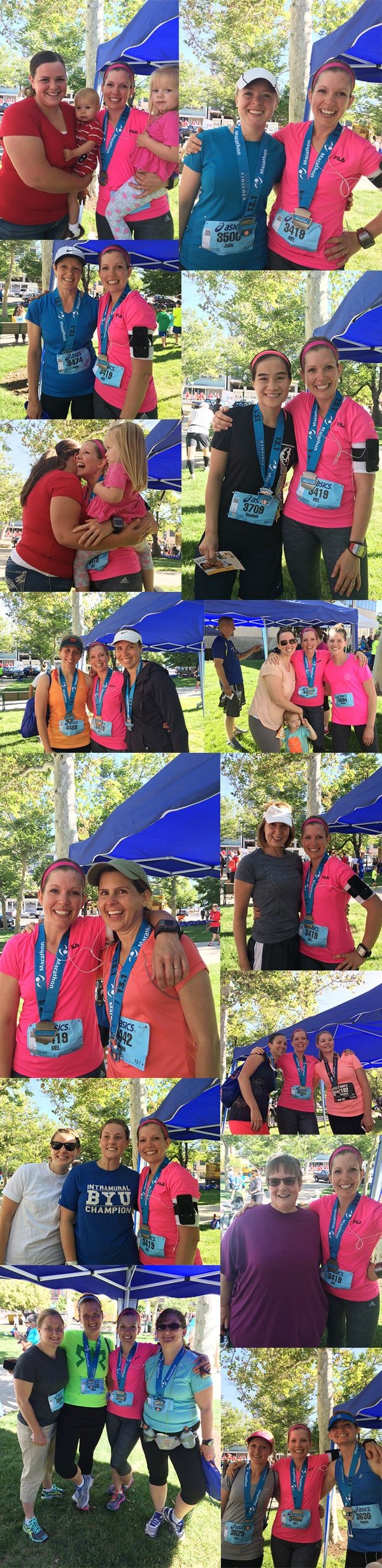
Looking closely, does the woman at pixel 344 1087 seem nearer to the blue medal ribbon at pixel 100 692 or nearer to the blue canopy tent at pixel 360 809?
the blue canopy tent at pixel 360 809

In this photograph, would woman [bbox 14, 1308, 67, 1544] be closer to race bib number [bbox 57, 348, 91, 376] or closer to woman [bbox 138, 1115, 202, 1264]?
woman [bbox 138, 1115, 202, 1264]

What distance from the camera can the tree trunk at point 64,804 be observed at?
5.14 m

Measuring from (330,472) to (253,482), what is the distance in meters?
0.32

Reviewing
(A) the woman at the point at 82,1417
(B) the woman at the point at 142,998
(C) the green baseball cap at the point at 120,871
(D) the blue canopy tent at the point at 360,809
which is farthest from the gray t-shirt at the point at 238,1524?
(D) the blue canopy tent at the point at 360,809

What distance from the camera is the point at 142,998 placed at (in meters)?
4.82

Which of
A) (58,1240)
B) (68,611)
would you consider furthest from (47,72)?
(58,1240)

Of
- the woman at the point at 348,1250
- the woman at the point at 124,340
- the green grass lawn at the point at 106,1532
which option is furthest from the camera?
the woman at the point at 124,340

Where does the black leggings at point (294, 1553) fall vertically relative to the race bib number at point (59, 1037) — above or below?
below

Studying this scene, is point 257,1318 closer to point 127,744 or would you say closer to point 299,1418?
point 299,1418

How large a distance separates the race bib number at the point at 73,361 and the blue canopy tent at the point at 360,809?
2.11 meters

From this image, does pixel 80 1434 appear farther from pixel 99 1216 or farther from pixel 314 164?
pixel 314 164

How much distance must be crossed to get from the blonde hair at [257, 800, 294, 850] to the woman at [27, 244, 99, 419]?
5.94 feet

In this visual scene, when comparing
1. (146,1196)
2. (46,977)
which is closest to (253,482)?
(46,977)

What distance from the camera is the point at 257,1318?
499 cm
